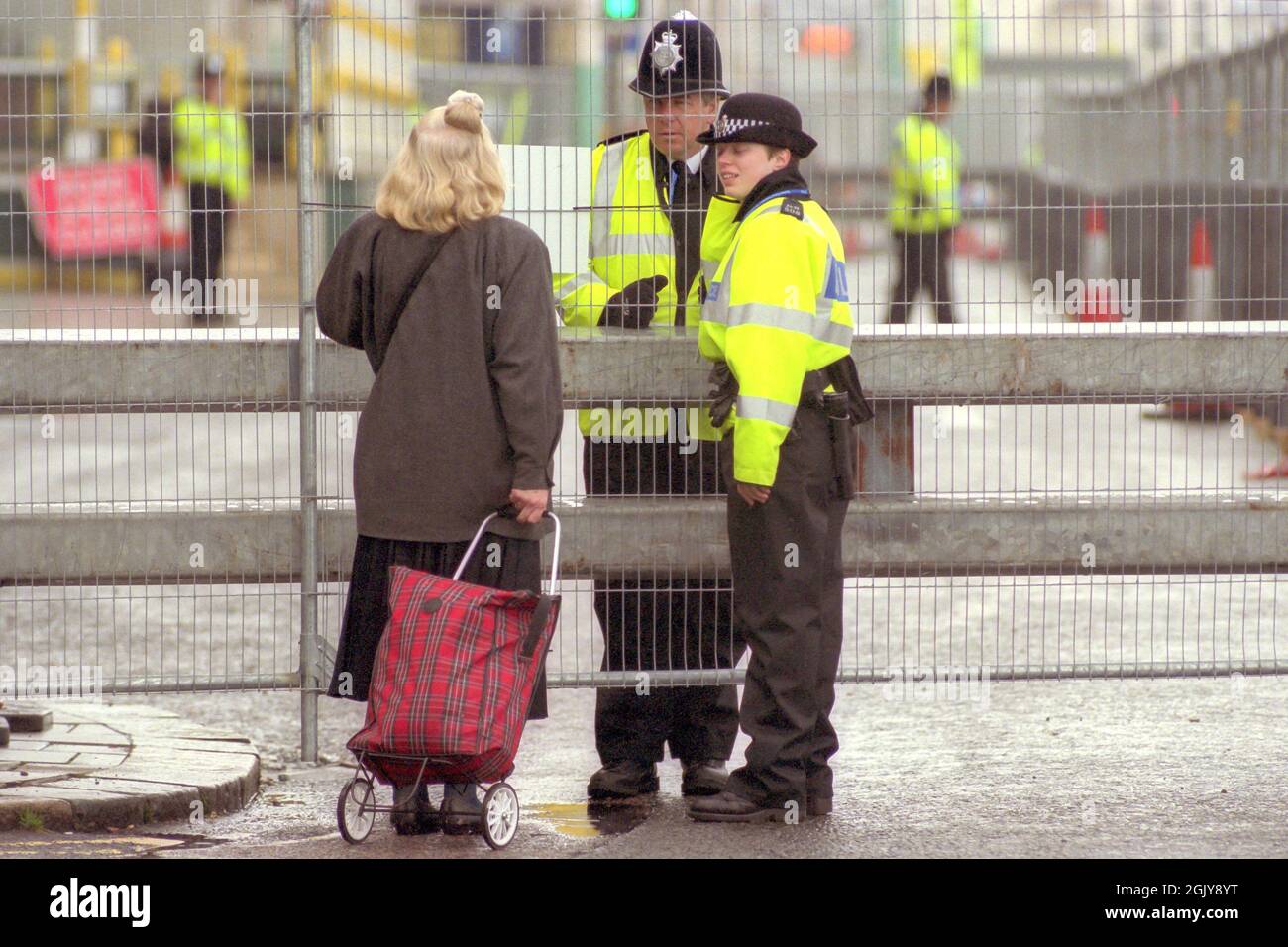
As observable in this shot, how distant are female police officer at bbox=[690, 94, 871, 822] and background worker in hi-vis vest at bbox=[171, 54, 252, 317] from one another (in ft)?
5.21

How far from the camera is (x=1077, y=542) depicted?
6203 millimetres

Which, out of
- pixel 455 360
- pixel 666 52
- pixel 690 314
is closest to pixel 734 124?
pixel 666 52

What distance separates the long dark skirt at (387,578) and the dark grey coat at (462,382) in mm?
57

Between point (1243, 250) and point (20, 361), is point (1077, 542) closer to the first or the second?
point (1243, 250)

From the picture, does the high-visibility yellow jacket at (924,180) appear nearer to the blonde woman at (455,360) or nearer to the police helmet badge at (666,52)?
the police helmet badge at (666,52)

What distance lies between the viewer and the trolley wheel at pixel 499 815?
202 inches

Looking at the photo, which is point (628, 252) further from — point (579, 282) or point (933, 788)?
point (933, 788)

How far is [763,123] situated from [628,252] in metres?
0.75

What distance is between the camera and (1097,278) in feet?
20.4

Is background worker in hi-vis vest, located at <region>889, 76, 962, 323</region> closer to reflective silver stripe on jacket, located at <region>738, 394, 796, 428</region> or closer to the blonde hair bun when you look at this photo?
reflective silver stripe on jacket, located at <region>738, 394, 796, 428</region>

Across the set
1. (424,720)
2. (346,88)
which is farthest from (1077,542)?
(346,88)

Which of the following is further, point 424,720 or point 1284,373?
point 1284,373
